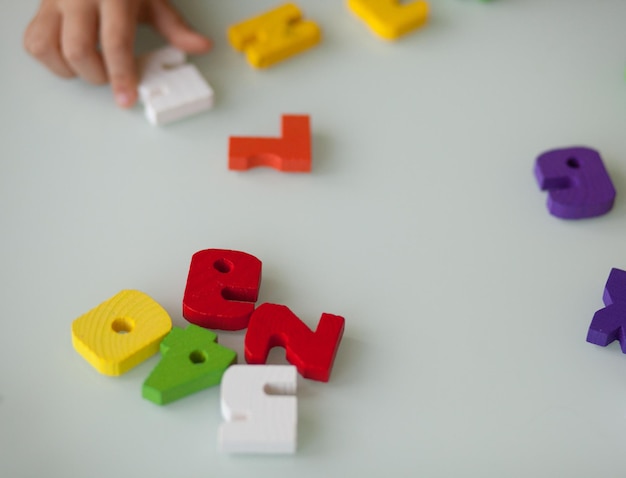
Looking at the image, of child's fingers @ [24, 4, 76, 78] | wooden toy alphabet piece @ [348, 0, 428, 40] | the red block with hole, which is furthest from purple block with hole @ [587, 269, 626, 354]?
child's fingers @ [24, 4, 76, 78]

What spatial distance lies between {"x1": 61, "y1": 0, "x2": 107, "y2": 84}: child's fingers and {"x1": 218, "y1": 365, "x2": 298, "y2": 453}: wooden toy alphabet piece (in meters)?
0.54

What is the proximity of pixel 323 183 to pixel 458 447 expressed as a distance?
42 cm

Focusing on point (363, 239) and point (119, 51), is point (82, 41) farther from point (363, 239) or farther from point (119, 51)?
point (363, 239)

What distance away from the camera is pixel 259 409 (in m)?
0.93

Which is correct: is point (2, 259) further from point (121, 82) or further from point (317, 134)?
point (317, 134)

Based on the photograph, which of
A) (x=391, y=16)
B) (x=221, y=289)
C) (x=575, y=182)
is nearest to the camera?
(x=221, y=289)

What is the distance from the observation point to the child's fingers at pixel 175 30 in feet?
4.36

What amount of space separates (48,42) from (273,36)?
327mm

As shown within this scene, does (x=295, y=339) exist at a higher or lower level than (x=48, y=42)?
lower

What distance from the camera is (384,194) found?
1.18m

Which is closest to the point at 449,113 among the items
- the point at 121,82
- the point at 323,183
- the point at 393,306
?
the point at 323,183

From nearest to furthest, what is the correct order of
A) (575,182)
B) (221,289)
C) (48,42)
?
(221,289), (575,182), (48,42)

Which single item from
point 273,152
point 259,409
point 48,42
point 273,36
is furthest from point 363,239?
point 48,42

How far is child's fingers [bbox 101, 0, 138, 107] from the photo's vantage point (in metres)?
1.25
